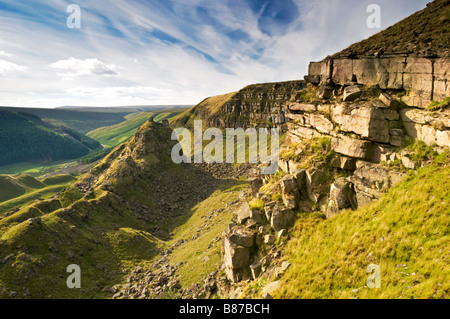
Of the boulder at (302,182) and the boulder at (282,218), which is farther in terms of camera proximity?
the boulder at (302,182)

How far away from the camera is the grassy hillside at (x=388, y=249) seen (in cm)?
1209

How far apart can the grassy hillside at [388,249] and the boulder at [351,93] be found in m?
9.07

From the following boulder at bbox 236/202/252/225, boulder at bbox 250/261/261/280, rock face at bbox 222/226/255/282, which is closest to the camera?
boulder at bbox 250/261/261/280

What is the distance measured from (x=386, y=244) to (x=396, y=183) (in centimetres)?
556

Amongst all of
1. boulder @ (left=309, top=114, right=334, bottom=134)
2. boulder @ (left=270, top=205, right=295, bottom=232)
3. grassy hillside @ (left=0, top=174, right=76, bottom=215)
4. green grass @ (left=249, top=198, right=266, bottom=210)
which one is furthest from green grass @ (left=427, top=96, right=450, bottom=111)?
grassy hillside @ (left=0, top=174, right=76, bottom=215)

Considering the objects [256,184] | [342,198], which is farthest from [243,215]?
[342,198]

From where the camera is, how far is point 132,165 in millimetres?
86062

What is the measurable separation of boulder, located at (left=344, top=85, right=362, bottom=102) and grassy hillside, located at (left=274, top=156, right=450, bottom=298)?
9.07 metres

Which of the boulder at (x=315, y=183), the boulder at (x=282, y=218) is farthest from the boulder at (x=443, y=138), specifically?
the boulder at (x=282, y=218)

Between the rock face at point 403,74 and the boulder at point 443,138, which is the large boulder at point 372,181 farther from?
the rock face at point 403,74

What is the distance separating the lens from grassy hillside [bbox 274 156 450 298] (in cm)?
1209

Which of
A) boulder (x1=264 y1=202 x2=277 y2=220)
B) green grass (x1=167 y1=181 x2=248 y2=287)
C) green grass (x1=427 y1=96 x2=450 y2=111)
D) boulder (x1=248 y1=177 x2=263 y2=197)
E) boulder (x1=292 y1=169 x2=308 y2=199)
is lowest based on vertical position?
green grass (x1=167 y1=181 x2=248 y2=287)

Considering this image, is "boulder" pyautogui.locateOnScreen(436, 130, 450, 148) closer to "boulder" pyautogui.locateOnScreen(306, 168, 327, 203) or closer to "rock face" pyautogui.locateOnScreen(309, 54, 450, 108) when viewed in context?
"rock face" pyautogui.locateOnScreen(309, 54, 450, 108)
